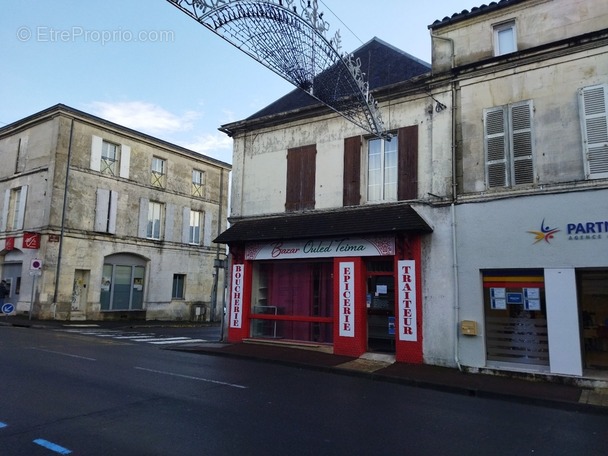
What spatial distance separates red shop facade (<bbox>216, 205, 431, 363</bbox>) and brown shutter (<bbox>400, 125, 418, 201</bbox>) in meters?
0.52

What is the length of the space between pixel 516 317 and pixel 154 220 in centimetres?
2129

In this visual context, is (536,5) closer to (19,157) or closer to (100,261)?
(100,261)

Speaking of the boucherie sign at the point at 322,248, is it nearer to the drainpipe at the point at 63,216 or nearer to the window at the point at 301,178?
the window at the point at 301,178

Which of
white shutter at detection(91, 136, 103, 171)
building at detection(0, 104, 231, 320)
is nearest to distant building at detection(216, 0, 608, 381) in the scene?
building at detection(0, 104, 231, 320)

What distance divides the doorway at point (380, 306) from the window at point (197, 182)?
18.9m

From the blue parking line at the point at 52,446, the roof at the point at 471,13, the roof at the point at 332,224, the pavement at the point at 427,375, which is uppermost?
the roof at the point at 471,13

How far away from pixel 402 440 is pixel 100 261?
843 inches

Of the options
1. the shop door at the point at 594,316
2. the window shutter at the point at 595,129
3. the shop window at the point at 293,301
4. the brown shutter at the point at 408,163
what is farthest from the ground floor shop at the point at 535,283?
the shop window at the point at 293,301

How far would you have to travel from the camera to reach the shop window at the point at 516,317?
10.1 meters

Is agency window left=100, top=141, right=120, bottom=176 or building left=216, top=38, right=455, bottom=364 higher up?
agency window left=100, top=141, right=120, bottom=176

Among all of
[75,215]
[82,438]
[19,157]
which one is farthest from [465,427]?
[19,157]

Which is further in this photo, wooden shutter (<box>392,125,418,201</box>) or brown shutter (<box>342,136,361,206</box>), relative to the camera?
brown shutter (<box>342,136,361,206</box>)

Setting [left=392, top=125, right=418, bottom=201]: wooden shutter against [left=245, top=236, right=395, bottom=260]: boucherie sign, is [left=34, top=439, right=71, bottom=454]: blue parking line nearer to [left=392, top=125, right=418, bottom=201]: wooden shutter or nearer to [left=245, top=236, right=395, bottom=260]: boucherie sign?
[left=245, top=236, right=395, bottom=260]: boucherie sign

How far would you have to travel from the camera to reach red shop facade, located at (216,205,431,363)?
11.5 meters
